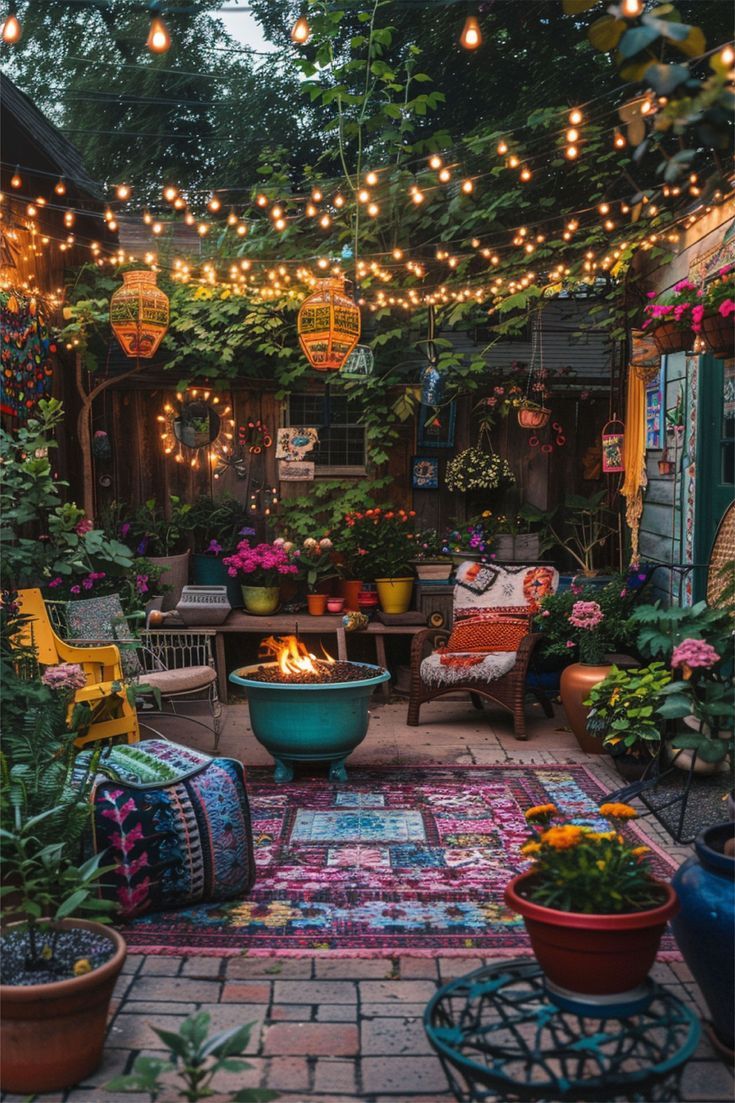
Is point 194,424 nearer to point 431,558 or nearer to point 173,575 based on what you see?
point 173,575

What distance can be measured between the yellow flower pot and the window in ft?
4.50

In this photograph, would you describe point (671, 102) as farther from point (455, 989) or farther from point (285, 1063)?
point (285, 1063)

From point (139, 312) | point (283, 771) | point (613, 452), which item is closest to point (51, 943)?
point (283, 771)

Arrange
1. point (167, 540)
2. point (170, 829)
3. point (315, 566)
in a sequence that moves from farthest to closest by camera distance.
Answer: point (167, 540), point (315, 566), point (170, 829)

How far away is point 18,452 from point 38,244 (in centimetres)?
202

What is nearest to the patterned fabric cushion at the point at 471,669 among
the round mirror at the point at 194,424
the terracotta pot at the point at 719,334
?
the terracotta pot at the point at 719,334

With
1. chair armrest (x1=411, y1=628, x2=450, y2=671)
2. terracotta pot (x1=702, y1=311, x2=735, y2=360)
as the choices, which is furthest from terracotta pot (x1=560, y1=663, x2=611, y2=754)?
terracotta pot (x1=702, y1=311, x2=735, y2=360)

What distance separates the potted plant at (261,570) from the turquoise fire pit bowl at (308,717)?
2598 millimetres

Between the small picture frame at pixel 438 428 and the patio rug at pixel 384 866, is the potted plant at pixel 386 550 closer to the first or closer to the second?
the small picture frame at pixel 438 428

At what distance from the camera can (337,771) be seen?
5.82 m

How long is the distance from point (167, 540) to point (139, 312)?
8.15 feet

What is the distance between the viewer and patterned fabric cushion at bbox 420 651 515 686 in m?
6.86

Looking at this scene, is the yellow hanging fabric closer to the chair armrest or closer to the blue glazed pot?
the chair armrest

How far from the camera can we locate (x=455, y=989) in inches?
96.7
